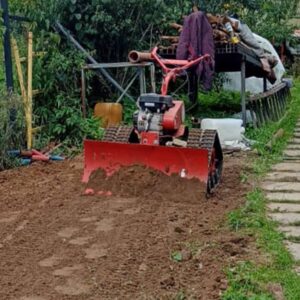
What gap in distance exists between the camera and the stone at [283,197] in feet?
17.8

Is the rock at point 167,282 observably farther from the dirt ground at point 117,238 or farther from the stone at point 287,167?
the stone at point 287,167

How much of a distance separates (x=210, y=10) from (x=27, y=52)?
4.63 meters

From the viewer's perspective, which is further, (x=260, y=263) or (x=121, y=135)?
(x=121, y=135)

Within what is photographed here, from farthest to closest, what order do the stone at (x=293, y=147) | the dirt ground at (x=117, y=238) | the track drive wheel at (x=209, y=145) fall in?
the stone at (x=293, y=147), the track drive wheel at (x=209, y=145), the dirt ground at (x=117, y=238)

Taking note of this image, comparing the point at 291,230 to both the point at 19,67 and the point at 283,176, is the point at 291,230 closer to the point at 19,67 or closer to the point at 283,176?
the point at 283,176

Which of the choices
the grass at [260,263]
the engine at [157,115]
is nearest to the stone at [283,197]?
the grass at [260,263]

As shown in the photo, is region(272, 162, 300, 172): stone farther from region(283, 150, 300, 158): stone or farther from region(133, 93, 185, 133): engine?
region(133, 93, 185, 133): engine

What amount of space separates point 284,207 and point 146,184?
1140 millimetres

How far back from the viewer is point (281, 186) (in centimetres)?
595

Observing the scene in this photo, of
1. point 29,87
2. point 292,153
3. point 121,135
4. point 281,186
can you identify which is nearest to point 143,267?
point 121,135

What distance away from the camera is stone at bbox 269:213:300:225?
15.7ft

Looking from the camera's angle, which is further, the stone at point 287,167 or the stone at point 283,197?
the stone at point 287,167

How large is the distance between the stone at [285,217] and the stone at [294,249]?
48 centimetres

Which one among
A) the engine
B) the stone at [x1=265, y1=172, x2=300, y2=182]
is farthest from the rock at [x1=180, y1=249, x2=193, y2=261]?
the stone at [x1=265, y1=172, x2=300, y2=182]
